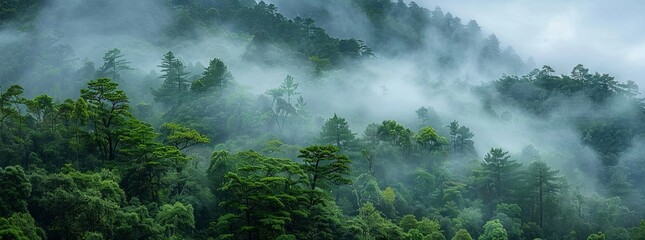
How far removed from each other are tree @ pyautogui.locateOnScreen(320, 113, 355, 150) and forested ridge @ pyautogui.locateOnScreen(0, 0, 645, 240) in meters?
0.17

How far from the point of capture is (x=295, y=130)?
3282 inches

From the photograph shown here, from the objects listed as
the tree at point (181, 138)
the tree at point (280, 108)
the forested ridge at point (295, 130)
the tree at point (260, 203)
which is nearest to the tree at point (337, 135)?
the forested ridge at point (295, 130)

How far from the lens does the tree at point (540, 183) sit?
249ft

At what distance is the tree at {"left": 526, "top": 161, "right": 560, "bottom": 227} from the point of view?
75.9m

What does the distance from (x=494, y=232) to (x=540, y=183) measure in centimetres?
1393

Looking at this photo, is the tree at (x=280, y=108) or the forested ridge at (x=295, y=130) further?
the tree at (x=280, y=108)

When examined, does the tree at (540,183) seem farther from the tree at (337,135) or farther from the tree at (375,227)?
the tree at (375,227)

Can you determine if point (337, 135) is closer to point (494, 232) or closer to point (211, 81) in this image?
point (494, 232)

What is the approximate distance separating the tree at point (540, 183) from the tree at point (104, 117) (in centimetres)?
4523

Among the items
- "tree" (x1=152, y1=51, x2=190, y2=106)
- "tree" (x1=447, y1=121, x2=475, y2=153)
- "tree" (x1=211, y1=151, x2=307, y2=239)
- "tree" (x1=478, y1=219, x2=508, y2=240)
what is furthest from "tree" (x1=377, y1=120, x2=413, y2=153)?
"tree" (x1=211, y1=151, x2=307, y2=239)

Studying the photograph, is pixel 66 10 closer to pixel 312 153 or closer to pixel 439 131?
pixel 439 131

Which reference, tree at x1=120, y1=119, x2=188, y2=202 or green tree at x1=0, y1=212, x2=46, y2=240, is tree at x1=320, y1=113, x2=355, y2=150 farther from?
green tree at x1=0, y1=212, x2=46, y2=240

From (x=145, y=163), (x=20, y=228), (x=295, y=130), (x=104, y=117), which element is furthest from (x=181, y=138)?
(x=295, y=130)

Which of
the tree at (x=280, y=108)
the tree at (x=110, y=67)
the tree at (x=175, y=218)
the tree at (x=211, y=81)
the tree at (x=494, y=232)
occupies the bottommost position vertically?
the tree at (x=175, y=218)
